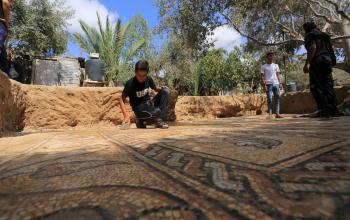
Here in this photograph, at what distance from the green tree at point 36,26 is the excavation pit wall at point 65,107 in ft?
30.2

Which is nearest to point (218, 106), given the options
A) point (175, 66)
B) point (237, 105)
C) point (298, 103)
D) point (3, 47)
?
point (237, 105)

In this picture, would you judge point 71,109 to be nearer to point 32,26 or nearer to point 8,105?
point 8,105

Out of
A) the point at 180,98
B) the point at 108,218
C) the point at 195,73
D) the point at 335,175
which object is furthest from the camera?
the point at 195,73

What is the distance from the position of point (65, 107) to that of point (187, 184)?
5135 millimetres

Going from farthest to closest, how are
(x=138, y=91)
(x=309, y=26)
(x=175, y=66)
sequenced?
(x=175, y=66) → (x=309, y=26) → (x=138, y=91)

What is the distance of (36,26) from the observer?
1518cm

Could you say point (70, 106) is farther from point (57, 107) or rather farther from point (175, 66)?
point (175, 66)

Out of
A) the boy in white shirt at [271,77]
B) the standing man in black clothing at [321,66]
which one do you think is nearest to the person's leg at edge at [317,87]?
the standing man in black clothing at [321,66]

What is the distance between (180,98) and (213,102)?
1254mm

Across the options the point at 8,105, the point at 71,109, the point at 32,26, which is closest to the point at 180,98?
the point at 71,109

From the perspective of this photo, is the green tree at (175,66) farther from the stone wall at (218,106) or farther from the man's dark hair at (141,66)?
the man's dark hair at (141,66)

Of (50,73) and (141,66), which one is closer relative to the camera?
(141,66)

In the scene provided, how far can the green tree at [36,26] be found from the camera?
1452cm

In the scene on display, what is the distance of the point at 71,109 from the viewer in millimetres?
5945
